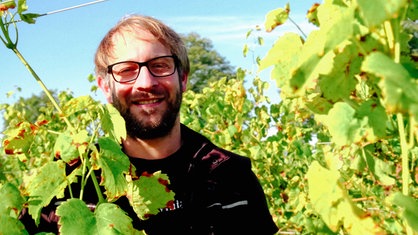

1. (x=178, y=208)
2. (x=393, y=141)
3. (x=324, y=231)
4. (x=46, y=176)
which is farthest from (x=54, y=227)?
(x=393, y=141)

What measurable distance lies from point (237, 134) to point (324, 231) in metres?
3.21

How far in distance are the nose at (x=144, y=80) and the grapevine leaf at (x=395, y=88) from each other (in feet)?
4.44

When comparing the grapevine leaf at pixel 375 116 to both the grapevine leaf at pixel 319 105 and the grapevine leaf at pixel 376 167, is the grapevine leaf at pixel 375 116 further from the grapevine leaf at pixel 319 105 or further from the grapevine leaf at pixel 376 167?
the grapevine leaf at pixel 376 167

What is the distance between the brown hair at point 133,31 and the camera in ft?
6.98

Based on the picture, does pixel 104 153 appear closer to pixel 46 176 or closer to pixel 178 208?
pixel 46 176

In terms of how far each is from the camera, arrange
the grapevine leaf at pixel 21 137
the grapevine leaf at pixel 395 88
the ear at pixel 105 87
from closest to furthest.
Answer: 1. the grapevine leaf at pixel 395 88
2. the grapevine leaf at pixel 21 137
3. the ear at pixel 105 87

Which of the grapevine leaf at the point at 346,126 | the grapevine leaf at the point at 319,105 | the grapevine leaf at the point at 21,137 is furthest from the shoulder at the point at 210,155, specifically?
the grapevine leaf at the point at 346,126

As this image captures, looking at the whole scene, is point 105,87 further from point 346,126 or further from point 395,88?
point 395,88

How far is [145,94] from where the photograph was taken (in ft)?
6.32

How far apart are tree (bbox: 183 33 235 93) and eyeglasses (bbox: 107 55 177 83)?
3075 centimetres

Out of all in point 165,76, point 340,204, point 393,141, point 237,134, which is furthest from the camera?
point 237,134

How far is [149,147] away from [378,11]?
5.39 ft

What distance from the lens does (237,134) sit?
13.9 feet

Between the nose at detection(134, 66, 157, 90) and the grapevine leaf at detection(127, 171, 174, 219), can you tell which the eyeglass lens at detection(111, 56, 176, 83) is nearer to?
the nose at detection(134, 66, 157, 90)
